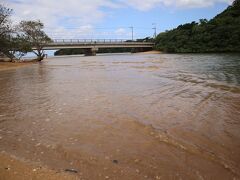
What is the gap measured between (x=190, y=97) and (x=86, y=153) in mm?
7213

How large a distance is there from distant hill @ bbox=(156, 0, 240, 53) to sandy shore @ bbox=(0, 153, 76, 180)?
251 ft

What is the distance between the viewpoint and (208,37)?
267 feet

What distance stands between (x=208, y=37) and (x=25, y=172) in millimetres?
82625

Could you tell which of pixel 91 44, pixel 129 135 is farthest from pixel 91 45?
pixel 129 135

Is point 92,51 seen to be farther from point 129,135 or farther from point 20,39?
point 129,135

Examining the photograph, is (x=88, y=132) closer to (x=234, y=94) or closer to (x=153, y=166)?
(x=153, y=166)

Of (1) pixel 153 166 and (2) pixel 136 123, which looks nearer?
(1) pixel 153 166

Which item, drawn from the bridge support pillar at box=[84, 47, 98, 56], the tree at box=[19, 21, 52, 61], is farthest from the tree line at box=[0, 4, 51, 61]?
the bridge support pillar at box=[84, 47, 98, 56]

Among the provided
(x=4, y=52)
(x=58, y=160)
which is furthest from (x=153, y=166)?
(x=4, y=52)

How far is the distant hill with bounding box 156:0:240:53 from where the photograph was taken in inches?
2997

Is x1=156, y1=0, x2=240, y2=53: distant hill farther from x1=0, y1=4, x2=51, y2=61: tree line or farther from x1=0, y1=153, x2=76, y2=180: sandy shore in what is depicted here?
x1=0, y1=153, x2=76, y2=180: sandy shore

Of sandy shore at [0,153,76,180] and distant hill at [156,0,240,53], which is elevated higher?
distant hill at [156,0,240,53]

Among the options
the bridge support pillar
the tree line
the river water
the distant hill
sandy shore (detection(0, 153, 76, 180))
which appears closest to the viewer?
sandy shore (detection(0, 153, 76, 180))

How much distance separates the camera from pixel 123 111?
31.8 ft
